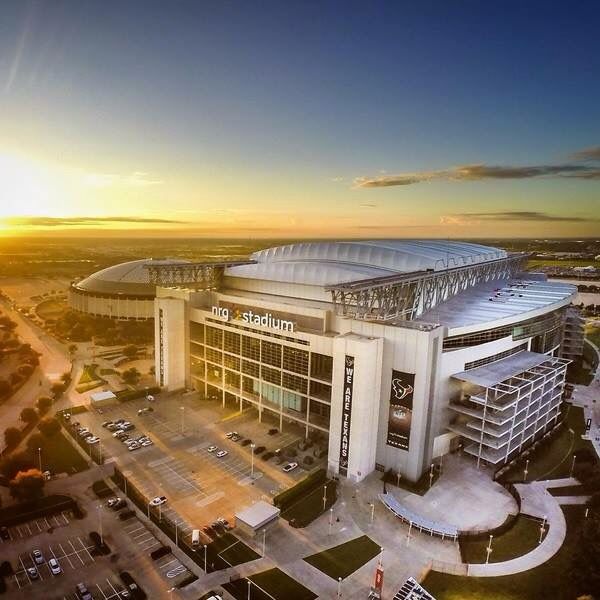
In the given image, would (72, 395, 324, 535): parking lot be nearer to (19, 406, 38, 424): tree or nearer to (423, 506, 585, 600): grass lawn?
(19, 406, 38, 424): tree

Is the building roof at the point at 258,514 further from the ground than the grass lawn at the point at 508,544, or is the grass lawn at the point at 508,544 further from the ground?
the building roof at the point at 258,514

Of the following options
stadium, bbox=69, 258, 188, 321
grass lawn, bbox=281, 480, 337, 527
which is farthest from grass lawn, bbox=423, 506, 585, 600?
stadium, bbox=69, 258, 188, 321

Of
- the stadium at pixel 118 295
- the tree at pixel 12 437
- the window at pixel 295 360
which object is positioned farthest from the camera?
the stadium at pixel 118 295

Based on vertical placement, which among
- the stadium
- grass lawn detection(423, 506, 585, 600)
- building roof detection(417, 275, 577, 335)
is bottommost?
grass lawn detection(423, 506, 585, 600)

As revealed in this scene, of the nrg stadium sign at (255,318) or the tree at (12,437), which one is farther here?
the nrg stadium sign at (255,318)

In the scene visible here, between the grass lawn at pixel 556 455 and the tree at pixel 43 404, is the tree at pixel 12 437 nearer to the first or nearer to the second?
the tree at pixel 43 404

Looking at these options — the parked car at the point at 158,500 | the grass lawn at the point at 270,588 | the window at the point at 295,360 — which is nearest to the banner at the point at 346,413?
the window at the point at 295,360
